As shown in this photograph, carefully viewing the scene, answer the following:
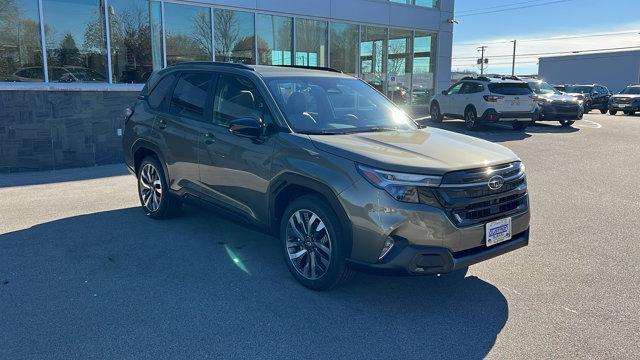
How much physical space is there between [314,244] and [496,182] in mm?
1484

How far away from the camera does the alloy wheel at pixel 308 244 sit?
3933 mm

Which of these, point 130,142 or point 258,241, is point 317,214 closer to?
point 258,241

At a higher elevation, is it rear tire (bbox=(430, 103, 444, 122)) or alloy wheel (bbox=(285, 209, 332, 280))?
rear tire (bbox=(430, 103, 444, 122))

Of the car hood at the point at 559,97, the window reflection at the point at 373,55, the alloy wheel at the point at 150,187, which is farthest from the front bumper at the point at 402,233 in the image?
the car hood at the point at 559,97

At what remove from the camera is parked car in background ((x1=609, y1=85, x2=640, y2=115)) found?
26.1 m

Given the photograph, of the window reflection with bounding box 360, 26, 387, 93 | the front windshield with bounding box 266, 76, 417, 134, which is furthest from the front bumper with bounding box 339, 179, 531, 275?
the window reflection with bounding box 360, 26, 387, 93

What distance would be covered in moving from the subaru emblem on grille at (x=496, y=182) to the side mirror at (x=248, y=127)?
1945 millimetres

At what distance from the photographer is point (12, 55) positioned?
10344mm

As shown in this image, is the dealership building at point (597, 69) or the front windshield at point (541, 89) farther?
the dealership building at point (597, 69)

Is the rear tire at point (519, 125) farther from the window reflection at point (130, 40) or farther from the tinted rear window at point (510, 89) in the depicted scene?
the window reflection at point (130, 40)

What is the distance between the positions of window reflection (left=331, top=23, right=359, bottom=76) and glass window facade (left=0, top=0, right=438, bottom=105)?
1.3 inches

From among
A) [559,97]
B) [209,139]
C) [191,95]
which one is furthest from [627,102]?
[209,139]

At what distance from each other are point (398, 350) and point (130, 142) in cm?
460

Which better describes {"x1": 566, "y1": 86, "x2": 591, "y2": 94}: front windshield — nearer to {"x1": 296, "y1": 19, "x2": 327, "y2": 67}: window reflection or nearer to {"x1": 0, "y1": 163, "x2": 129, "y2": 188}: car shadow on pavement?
{"x1": 296, "y1": 19, "x2": 327, "y2": 67}: window reflection
